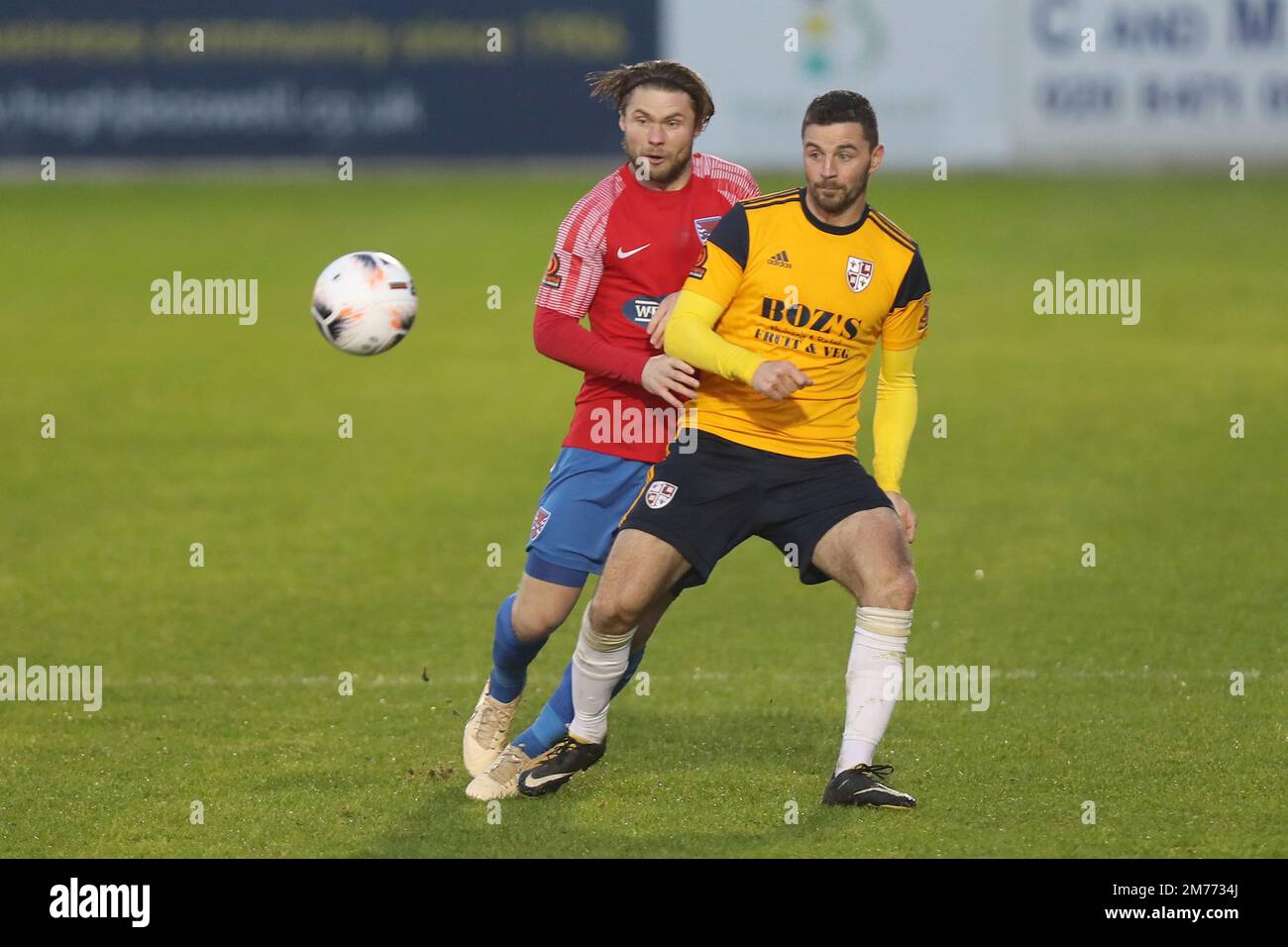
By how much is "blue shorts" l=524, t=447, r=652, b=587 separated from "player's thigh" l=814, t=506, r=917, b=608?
32.3 inches

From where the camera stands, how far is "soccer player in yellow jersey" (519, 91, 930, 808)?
631 cm

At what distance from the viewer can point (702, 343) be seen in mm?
6273

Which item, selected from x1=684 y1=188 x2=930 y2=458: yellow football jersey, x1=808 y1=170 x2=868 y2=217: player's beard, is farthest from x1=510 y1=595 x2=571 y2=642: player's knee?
x1=808 y1=170 x2=868 y2=217: player's beard

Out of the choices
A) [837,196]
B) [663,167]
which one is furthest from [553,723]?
[837,196]

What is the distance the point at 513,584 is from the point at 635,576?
3.88 metres

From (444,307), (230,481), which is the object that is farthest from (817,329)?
(444,307)

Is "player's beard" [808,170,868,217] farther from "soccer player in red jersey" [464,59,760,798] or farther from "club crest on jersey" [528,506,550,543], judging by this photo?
"club crest on jersey" [528,506,550,543]

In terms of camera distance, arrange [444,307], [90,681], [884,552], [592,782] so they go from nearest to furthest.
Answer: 1. [884,552]
2. [592,782]
3. [90,681]
4. [444,307]

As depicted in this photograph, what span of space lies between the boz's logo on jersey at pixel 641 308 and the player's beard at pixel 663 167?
1.37 ft

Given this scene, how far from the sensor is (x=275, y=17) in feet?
88.7

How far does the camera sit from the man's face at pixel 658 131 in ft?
21.8

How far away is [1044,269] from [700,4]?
9020mm

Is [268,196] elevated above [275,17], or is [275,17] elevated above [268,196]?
[275,17]

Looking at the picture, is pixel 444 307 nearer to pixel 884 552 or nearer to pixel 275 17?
pixel 275 17
